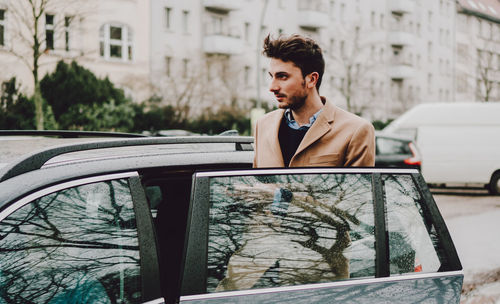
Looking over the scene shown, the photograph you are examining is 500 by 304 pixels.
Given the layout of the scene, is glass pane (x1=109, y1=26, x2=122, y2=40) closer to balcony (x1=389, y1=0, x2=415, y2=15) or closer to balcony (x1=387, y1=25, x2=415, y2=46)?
balcony (x1=387, y1=25, x2=415, y2=46)

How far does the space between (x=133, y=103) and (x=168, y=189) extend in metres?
28.7

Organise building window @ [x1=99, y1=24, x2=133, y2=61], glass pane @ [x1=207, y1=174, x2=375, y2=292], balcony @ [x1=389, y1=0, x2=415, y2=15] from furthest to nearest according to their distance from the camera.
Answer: balcony @ [x1=389, y1=0, x2=415, y2=15], building window @ [x1=99, y1=24, x2=133, y2=61], glass pane @ [x1=207, y1=174, x2=375, y2=292]

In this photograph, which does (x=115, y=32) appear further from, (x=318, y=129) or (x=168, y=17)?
(x=318, y=129)

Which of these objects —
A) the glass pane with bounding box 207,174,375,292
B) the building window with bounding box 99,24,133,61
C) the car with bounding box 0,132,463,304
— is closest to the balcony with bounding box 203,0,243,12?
the building window with bounding box 99,24,133,61

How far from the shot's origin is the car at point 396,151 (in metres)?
17.1

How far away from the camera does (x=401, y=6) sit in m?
56.8

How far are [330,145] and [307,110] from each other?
0.99 feet

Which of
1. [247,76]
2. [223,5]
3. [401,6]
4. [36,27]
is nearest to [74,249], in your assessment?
[36,27]

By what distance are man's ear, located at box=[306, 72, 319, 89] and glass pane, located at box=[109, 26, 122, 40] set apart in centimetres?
3292

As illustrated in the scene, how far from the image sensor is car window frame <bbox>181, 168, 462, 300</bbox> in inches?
89.0

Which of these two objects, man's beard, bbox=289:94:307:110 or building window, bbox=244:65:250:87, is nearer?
man's beard, bbox=289:94:307:110

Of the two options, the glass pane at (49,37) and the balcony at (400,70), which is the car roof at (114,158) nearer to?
the glass pane at (49,37)

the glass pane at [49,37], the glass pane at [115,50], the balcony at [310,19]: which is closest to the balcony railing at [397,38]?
the balcony at [310,19]

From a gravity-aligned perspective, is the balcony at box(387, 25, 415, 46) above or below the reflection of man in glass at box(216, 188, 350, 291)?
above
